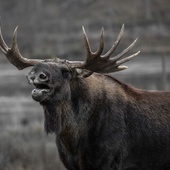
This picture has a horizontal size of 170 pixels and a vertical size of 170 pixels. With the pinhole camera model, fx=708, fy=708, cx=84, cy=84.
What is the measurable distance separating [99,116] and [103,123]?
0.36 feet

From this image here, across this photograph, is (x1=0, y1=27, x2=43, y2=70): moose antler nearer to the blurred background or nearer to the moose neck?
the moose neck

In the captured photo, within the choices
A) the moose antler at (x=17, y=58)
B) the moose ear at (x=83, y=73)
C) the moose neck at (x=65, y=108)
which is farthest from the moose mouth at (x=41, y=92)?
the moose antler at (x=17, y=58)

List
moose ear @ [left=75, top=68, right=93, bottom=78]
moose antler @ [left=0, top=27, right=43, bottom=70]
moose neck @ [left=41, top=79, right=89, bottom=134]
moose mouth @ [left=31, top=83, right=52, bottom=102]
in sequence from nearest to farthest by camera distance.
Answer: moose mouth @ [left=31, top=83, right=52, bottom=102], moose neck @ [left=41, top=79, right=89, bottom=134], moose ear @ [left=75, top=68, right=93, bottom=78], moose antler @ [left=0, top=27, right=43, bottom=70]

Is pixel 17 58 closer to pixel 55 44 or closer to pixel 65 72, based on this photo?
pixel 65 72

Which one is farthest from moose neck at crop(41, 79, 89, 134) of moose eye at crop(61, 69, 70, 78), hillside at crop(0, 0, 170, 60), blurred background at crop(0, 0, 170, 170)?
hillside at crop(0, 0, 170, 60)

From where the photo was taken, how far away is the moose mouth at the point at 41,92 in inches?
325

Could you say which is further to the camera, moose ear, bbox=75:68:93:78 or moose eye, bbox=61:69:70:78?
moose ear, bbox=75:68:93:78

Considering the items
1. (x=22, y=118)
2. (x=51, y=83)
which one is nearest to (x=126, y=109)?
(x=51, y=83)

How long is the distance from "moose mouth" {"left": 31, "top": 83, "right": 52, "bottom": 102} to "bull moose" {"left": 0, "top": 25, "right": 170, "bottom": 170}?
12 mm

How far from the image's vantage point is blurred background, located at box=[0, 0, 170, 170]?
1434 centimetres

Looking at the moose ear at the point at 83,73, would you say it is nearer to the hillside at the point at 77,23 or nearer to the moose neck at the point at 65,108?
the moose neck at the point at 65,108

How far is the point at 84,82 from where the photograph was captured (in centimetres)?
907

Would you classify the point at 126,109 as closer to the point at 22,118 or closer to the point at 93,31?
the point at 22,118

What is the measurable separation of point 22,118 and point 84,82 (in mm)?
10191
